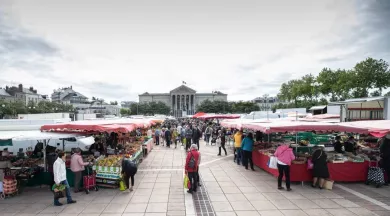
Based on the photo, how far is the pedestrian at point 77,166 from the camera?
328 inches

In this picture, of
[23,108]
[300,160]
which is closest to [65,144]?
[300,160]

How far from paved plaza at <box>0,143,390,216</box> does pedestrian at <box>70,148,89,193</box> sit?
0.44m

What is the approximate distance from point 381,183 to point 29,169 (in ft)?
45.0

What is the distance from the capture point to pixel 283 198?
7.72 m

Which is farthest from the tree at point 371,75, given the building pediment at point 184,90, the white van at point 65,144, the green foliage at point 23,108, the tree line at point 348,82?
the building pediment at point 184,90

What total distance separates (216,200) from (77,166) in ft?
16.8

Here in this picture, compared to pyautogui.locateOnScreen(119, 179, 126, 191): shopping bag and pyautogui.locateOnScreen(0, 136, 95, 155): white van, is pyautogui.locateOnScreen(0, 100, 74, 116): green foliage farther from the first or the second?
pyautogui.locateOnScreen(119, 179, 126, 191): shopping bag

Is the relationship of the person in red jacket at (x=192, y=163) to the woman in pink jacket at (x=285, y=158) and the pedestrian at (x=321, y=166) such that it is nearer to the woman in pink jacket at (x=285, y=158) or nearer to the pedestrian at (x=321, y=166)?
the woman in pink jacket at (x=285, y=158)

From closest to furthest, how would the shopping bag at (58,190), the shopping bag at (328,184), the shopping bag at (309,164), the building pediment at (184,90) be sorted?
the shopping bag at (58,190)
the shopping bag at (328,184)
the shopping bag at (309,164)
the building pediment at (184,90)

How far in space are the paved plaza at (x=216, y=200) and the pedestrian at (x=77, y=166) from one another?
436 mm

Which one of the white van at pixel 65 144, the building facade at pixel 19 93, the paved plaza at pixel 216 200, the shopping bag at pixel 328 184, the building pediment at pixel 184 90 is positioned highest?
the building pediment at pixel 184 90

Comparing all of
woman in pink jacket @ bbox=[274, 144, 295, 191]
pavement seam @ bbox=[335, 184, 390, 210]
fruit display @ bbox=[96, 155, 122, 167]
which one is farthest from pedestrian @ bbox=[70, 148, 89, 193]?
pavement seam @ bbox=[335, 184, 390, 210]

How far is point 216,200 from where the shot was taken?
765cm

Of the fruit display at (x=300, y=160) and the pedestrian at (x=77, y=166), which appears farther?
the fruit display at (x=300, y=160)
